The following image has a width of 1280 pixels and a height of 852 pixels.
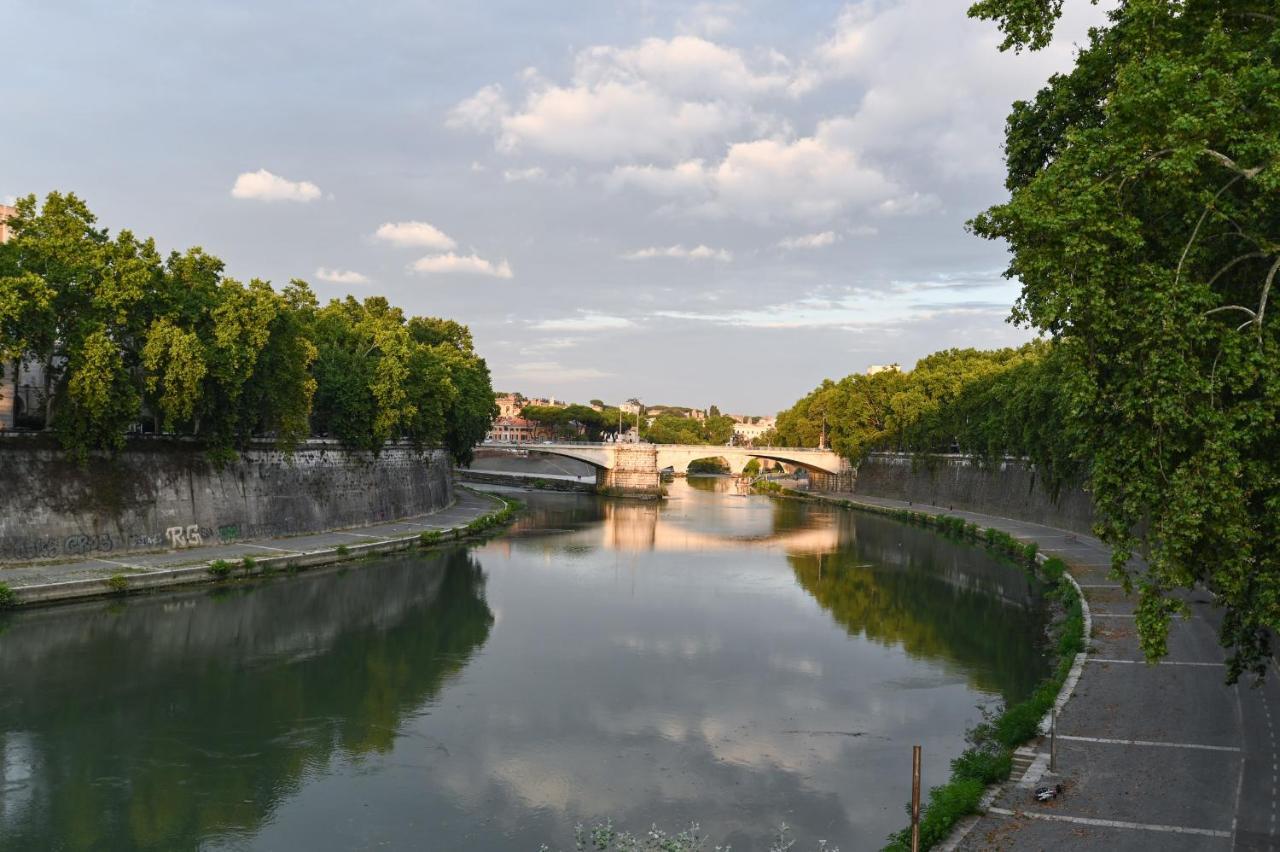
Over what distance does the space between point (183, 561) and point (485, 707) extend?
15.6 meters

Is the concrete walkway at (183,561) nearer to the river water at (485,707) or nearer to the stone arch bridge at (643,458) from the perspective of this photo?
the river water at (485,707)

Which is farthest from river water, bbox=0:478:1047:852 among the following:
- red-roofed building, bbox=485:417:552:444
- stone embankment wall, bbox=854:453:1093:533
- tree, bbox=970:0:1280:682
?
A: red-roofed building, bbox=485:417:552:444

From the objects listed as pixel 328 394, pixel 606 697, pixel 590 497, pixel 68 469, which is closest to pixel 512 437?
pixel 590 497

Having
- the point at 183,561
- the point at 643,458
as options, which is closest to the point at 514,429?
the point at 643,458

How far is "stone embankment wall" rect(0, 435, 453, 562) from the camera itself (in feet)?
87.5

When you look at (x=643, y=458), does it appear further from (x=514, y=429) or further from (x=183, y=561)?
(x=514, y=429)

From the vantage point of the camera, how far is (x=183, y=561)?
28.6m

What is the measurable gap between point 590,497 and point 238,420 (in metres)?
50.2

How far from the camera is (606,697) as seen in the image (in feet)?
61.3

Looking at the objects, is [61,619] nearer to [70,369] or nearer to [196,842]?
[70,369]

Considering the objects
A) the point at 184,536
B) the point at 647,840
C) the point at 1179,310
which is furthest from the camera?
the point at 184,536

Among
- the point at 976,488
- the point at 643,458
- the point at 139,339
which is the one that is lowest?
the point at 976,488

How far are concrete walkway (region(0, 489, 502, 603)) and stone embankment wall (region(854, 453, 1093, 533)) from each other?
95.3ft

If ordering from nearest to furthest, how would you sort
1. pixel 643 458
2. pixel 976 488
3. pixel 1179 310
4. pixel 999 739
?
pixel 1179 310 < pixel 999 739 < pixel 976 488 < pixel 643 458
